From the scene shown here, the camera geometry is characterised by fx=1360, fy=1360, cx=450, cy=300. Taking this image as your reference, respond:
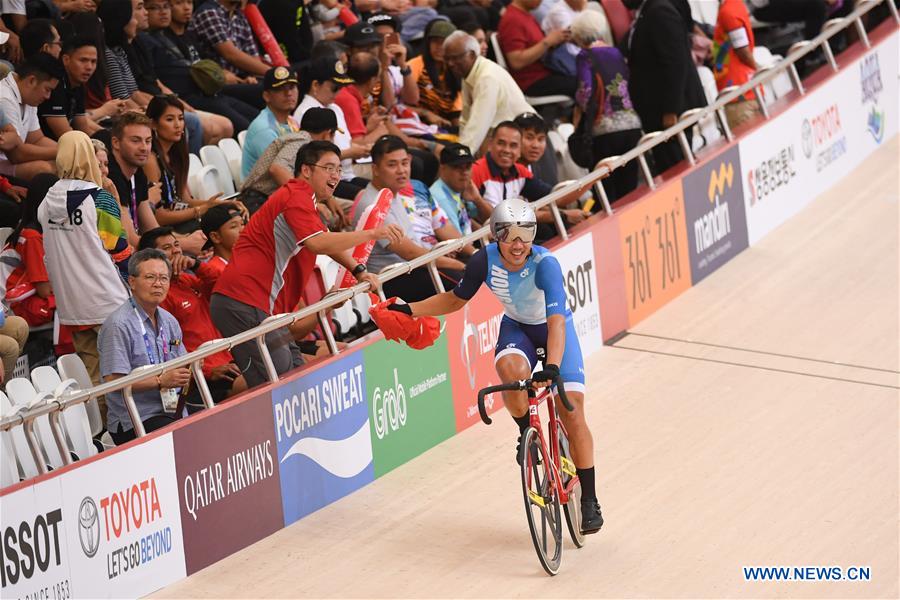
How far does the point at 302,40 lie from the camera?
35.6ft

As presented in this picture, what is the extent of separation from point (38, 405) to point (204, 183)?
3095 mm

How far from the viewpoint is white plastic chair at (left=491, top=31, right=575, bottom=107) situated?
438 inches

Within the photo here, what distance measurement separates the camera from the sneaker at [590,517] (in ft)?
21.4

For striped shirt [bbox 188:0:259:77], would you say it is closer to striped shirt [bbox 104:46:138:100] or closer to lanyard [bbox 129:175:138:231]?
striped shirt [bbox 104:46:138:100]

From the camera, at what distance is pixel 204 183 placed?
28.1 feet

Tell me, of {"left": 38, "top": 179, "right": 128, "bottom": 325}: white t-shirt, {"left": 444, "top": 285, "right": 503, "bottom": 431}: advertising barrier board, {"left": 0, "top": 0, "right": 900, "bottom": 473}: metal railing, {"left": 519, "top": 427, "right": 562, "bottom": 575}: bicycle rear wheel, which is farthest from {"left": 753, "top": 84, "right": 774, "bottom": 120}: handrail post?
{"left": 38, "top": 179, "right": 128, "bottom": 325}: white t-shirt

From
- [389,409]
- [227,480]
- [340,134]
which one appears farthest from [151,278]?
[340,134]

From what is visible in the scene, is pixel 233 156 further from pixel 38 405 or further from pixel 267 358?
pixel 38 405

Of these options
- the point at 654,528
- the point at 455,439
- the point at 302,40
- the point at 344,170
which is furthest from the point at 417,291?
the point at 302,40

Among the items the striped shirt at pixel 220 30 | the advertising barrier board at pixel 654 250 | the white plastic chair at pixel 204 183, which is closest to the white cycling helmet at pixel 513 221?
the white plastic chair at pixel 204 183

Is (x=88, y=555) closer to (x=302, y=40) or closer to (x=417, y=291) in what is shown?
(x=417, y=291)

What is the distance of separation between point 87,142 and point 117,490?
5.83ft

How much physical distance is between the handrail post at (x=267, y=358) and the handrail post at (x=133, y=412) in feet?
2.53

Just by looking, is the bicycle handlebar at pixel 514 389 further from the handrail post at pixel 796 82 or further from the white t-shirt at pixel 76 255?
the handrail post at pixel 796 82
